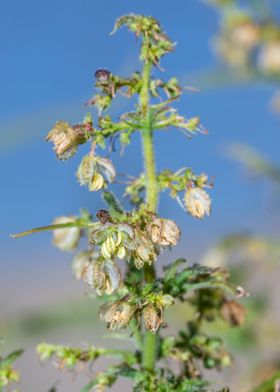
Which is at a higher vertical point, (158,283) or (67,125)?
(67,125)

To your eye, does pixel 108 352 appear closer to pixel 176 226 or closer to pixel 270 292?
pixel 176 226

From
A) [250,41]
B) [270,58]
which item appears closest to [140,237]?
[270,58]

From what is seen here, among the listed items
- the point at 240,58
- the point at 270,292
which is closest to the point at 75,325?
the point at 270,292

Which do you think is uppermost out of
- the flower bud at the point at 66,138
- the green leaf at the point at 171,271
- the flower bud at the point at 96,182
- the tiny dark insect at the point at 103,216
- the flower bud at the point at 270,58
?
the flower bud at the point at 270,58

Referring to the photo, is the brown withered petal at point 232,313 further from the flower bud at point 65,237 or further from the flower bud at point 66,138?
the flower bud at point 66,138

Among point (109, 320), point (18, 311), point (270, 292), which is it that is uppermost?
point (18, 311)

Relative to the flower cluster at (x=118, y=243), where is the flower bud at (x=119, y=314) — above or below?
below

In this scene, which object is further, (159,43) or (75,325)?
(75,325)

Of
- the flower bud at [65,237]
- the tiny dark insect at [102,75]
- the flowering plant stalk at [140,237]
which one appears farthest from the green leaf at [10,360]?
the tiny dark insect at [102,75]
